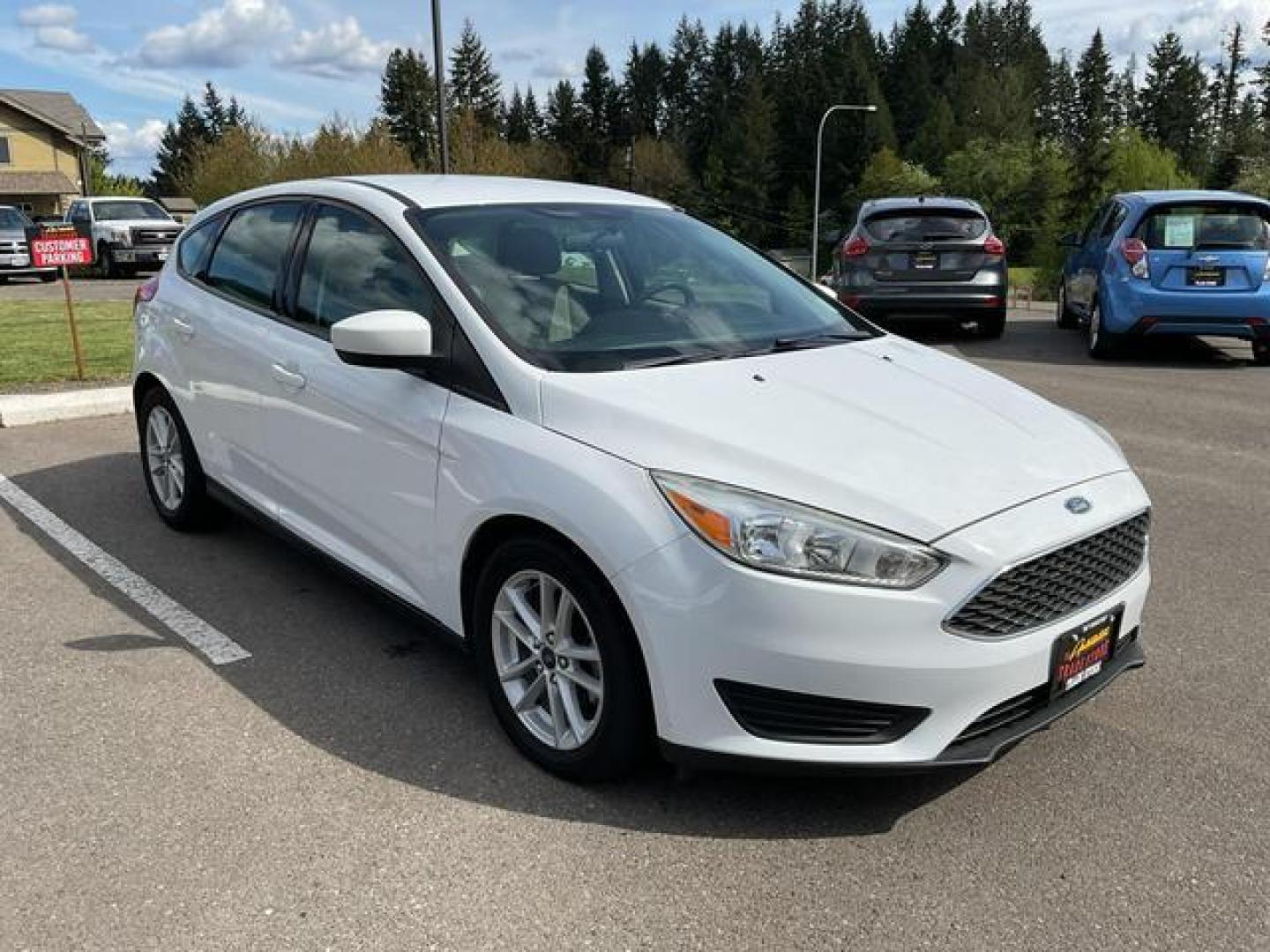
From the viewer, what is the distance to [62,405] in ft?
26.6

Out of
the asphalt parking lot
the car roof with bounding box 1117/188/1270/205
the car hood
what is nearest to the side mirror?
the car hood

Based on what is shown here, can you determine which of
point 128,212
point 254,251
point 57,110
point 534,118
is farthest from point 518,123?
point 254,251

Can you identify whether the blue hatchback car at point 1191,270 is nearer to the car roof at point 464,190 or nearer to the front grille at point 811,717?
the car roof at point 464,190

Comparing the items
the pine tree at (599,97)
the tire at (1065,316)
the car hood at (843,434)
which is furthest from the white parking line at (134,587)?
the pine tree at (599,97)

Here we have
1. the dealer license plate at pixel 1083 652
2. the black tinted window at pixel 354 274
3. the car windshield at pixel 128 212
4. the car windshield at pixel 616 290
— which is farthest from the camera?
the car windshield at pixel 128 212

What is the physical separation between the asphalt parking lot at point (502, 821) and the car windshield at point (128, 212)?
82.1 feet

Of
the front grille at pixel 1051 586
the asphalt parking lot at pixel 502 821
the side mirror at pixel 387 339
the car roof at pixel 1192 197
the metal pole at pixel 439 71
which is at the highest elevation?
the metal pole at pixel 439 71

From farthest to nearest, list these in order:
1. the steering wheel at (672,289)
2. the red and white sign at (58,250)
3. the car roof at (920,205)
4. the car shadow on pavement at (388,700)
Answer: the car roof at (920,205) < the red and white sign at (58,250) < the steering wheel at (672,289) < the car shadow on pavement at (388,700)

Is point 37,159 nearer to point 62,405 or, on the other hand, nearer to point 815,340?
point 62,405

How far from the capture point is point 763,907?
101 inches

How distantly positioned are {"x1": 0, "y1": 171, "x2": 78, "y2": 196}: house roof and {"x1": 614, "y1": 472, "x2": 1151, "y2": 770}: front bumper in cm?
6744

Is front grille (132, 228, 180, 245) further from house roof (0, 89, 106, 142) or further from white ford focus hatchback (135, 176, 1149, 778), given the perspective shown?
house roof (0, 89, 106, 142)

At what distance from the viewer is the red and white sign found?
852cm

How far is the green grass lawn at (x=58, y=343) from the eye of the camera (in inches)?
374
